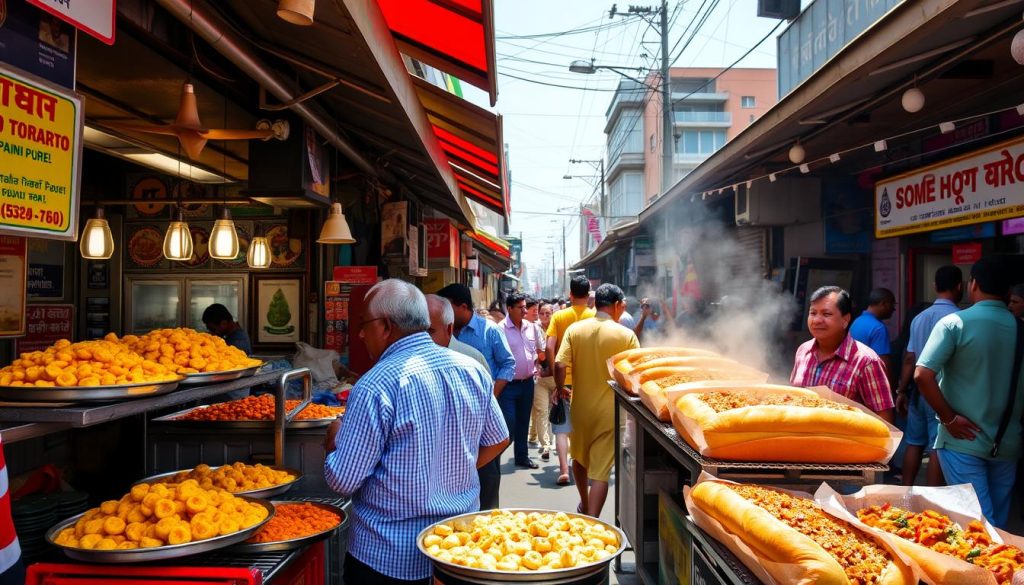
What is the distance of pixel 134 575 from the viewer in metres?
2.79

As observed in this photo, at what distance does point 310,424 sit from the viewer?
4793 mm

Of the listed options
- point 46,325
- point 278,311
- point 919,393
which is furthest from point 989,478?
point 46,325

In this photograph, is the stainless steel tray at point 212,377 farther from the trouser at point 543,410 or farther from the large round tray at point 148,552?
the trouser at point 543,410

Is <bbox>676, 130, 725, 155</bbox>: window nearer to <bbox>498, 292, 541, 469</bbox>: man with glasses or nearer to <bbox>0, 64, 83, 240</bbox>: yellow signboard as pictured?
<bbox>498, 292, 541, 469</bbox>: man with glasses

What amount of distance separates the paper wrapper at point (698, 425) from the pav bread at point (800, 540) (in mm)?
377

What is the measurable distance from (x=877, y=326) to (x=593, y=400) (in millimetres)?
3614

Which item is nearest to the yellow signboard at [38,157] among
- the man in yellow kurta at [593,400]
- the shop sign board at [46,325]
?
the man in yellow kurta at [593,400]

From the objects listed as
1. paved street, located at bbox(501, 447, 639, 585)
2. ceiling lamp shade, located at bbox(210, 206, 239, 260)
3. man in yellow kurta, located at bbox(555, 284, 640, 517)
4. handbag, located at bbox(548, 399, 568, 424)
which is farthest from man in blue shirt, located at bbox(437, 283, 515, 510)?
ceiling lamp shade, located at bbox(210, 206, 239, 260)

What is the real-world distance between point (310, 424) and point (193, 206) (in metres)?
5.98

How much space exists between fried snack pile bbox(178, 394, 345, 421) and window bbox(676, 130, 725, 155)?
5440 cm

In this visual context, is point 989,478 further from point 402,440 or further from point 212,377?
point 212,377

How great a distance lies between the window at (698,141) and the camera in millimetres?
56250

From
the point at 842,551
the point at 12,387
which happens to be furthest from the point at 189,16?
the point at 842,551

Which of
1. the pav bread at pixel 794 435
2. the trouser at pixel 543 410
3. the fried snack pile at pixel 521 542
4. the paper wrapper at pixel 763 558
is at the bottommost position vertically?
the trouser at pixel 543 410
